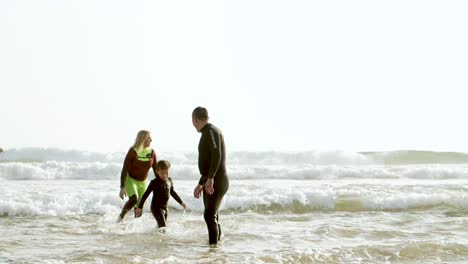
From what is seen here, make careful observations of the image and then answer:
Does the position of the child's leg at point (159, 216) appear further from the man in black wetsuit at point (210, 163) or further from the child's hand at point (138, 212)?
the man in black wetsuit at point (210, 163)

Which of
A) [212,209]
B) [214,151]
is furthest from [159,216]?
[214,151]

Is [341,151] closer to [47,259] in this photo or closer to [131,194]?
[131,194]

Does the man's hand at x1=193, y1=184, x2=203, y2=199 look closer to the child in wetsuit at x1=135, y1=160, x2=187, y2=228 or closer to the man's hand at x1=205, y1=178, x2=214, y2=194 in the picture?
the man's hand at x1=205, y1=178, x2=214, y2=194

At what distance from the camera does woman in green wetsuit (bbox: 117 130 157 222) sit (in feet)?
32.3

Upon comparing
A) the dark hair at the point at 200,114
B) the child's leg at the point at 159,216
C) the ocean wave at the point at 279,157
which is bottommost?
the child's leg at the point at 159,216

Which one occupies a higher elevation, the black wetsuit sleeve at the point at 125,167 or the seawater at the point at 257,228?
the black wetsuit sleeve at the point at 125,167

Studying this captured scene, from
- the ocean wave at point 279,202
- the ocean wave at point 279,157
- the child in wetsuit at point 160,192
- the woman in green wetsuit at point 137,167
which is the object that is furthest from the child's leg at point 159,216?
the ocean wave at point 279,157

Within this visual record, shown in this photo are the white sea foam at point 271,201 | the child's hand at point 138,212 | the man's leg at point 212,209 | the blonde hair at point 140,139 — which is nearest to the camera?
the man's leg at point 212,209

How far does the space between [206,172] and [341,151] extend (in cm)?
2428

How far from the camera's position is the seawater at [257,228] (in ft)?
25.6

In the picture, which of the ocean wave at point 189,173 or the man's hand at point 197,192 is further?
the ocean wave at point 189,173

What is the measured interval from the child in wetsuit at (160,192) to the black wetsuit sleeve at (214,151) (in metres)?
1.51

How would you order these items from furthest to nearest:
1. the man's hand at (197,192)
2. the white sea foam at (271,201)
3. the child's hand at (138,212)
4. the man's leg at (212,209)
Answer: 1. the white sea foam at (271,201)
2. the child's hand at (138,212)
3. the man's leg at (212,209)
4. the man's hand at (197,192)

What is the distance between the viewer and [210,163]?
793 cm
